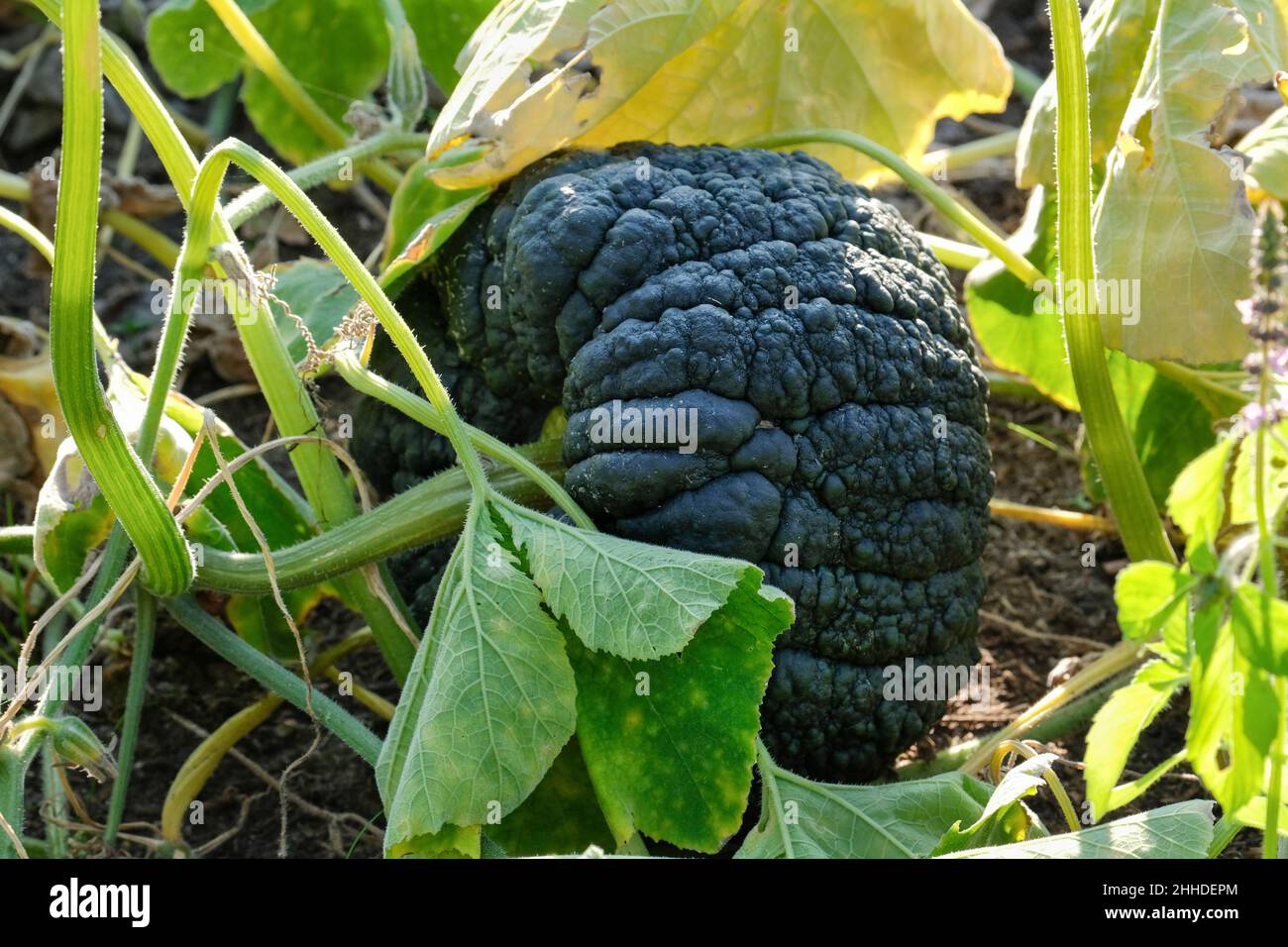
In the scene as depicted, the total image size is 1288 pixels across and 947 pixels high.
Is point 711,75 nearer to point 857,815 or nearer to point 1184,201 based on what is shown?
point 1184,201

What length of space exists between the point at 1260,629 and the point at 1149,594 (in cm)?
11

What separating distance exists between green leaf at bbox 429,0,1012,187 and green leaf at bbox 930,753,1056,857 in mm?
1263

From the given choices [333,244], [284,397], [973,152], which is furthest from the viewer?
[973,152]

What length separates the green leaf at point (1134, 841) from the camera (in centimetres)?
172

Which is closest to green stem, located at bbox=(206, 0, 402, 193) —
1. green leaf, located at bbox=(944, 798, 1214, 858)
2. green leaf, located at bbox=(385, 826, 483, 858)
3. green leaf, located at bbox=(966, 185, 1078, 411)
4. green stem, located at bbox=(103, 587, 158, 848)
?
green stem, located at bbox=(103, 587, 158, 848)

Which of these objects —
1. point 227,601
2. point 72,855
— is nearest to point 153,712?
point 227,601

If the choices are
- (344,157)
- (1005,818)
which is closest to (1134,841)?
(1005,818)

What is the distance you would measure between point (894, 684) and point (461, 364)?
0.91 meters

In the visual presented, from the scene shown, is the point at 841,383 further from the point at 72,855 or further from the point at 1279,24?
the point at 72,855

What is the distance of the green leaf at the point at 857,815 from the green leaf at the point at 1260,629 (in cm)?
66

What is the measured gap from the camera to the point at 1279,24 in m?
2.35

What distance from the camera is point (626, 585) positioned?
194 cm

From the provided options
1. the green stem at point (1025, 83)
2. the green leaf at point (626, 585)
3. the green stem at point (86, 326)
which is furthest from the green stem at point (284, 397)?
the green stem at point (1025, 83)

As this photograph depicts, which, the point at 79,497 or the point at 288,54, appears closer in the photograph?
the point at 79,497
